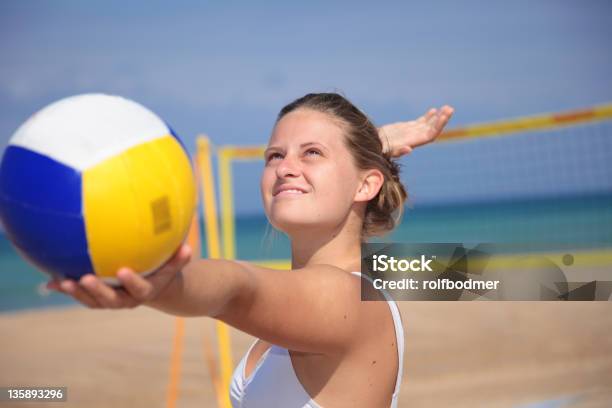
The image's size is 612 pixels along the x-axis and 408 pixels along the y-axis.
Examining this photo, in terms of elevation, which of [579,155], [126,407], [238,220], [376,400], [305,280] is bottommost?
[238,220]

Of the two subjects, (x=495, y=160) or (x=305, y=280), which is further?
(x=495, y=160)

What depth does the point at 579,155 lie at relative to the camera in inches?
354

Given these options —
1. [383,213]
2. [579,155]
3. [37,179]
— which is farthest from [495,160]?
[37,179]

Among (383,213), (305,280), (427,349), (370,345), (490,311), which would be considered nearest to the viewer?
(305,280)

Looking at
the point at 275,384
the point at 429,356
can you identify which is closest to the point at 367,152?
the point at 275,384

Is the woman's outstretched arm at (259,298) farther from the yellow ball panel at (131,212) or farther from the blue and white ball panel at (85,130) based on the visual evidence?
the blue and white ball panel at (85,130)

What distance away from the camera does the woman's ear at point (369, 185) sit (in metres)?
2.31

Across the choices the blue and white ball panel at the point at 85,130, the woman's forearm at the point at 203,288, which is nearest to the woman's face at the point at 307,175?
the woman's forearm at the point at 203,288

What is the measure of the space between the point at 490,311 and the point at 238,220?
34322 mm

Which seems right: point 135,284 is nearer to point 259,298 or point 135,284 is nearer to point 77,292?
point 77,292

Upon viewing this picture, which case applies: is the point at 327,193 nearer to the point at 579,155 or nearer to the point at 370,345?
the point at 370,345

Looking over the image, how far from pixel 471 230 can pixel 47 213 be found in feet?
94.8

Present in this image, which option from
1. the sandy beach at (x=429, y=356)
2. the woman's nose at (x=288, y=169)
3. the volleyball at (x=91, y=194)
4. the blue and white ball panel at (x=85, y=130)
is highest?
the blue and white ball panel at (x=85, y=130)

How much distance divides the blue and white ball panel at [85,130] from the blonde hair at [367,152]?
36.2 inches
